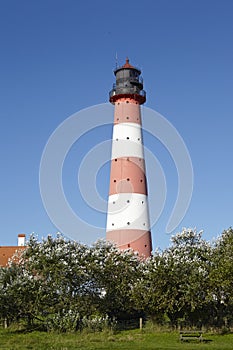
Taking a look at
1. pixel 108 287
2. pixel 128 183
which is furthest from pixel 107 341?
pixel 128 183

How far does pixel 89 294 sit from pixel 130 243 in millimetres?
8970

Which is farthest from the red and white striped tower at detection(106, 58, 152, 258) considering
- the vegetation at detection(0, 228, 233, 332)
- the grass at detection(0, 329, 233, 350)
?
the grass at detection(0, 329, 233, 350)

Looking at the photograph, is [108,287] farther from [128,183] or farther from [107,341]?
[128,183]

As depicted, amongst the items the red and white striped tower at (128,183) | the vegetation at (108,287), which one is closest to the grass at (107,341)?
the vegetation at (108,287)

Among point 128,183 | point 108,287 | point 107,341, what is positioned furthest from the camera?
point 128,183

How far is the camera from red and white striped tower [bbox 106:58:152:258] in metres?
42.8

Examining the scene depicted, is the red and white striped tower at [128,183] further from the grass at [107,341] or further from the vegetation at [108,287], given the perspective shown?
the grass at [107,341]

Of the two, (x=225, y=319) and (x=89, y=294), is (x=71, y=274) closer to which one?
(x=89, y=294)

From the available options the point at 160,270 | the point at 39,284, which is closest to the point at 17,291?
the point at 39,284

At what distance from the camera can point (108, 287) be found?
3503 centimetres

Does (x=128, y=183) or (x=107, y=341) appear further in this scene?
(x=128, y=183)

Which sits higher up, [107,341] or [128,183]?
[128,183]

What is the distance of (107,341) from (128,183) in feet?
57.7

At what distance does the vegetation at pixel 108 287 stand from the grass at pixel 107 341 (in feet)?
6.55
